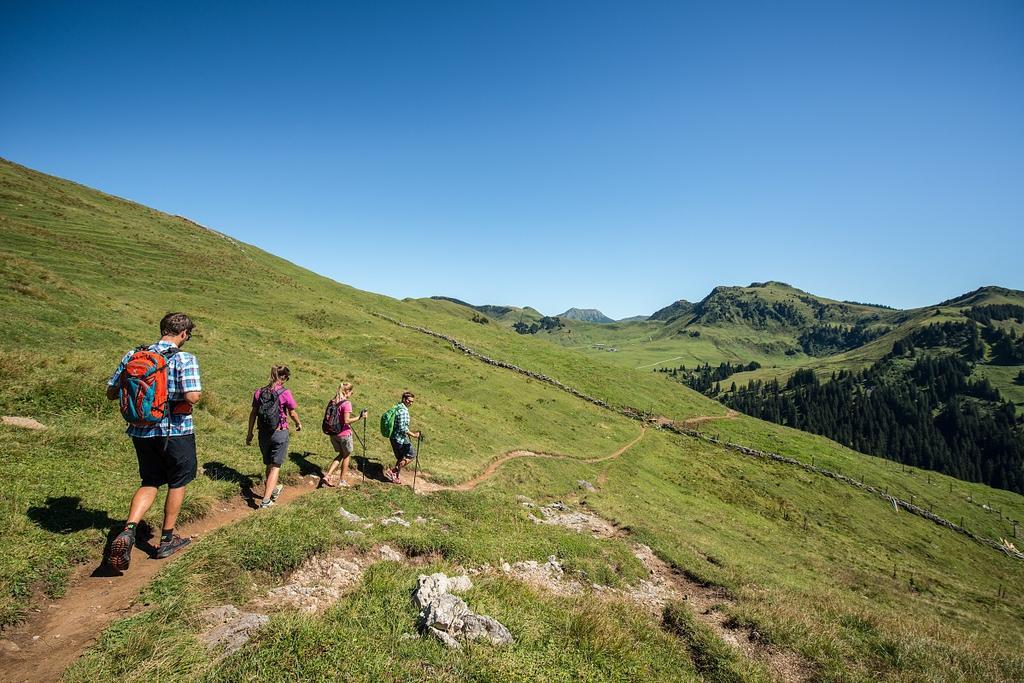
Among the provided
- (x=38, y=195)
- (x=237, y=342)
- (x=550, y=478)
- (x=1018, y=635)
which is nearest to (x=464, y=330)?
(x=237, y=342)

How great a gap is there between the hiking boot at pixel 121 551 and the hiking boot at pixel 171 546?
2.79 feet

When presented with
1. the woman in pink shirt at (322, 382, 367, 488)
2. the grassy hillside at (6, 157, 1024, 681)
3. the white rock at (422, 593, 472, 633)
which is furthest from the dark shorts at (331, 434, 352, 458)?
the white rock at (422, 593, 472, 633)

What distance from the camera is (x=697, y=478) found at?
1861 inches

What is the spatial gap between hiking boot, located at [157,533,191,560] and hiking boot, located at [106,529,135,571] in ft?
2.79

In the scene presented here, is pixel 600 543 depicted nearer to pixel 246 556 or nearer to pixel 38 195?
pixel 246 556

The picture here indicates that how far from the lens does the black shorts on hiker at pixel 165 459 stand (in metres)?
8.50

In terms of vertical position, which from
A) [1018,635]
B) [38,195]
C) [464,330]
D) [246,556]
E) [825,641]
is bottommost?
[1018,635]

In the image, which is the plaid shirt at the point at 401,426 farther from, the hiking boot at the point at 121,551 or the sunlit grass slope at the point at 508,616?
the hiking boot at the point at 121,551

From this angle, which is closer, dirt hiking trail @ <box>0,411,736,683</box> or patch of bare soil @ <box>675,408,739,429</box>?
dirt hiking trail @ <box>0,411,736,683</box>

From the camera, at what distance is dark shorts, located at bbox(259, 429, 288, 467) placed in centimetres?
1309

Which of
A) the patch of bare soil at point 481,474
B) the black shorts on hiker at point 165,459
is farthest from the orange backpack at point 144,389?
the patch of bare soil at point 481,474

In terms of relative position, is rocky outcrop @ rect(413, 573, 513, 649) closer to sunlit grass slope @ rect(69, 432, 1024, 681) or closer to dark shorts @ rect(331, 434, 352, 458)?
sunlit grass slope @ rect(69, 432, 1024, 681)

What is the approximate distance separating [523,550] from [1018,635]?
38076 mm

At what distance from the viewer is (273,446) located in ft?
42.9
